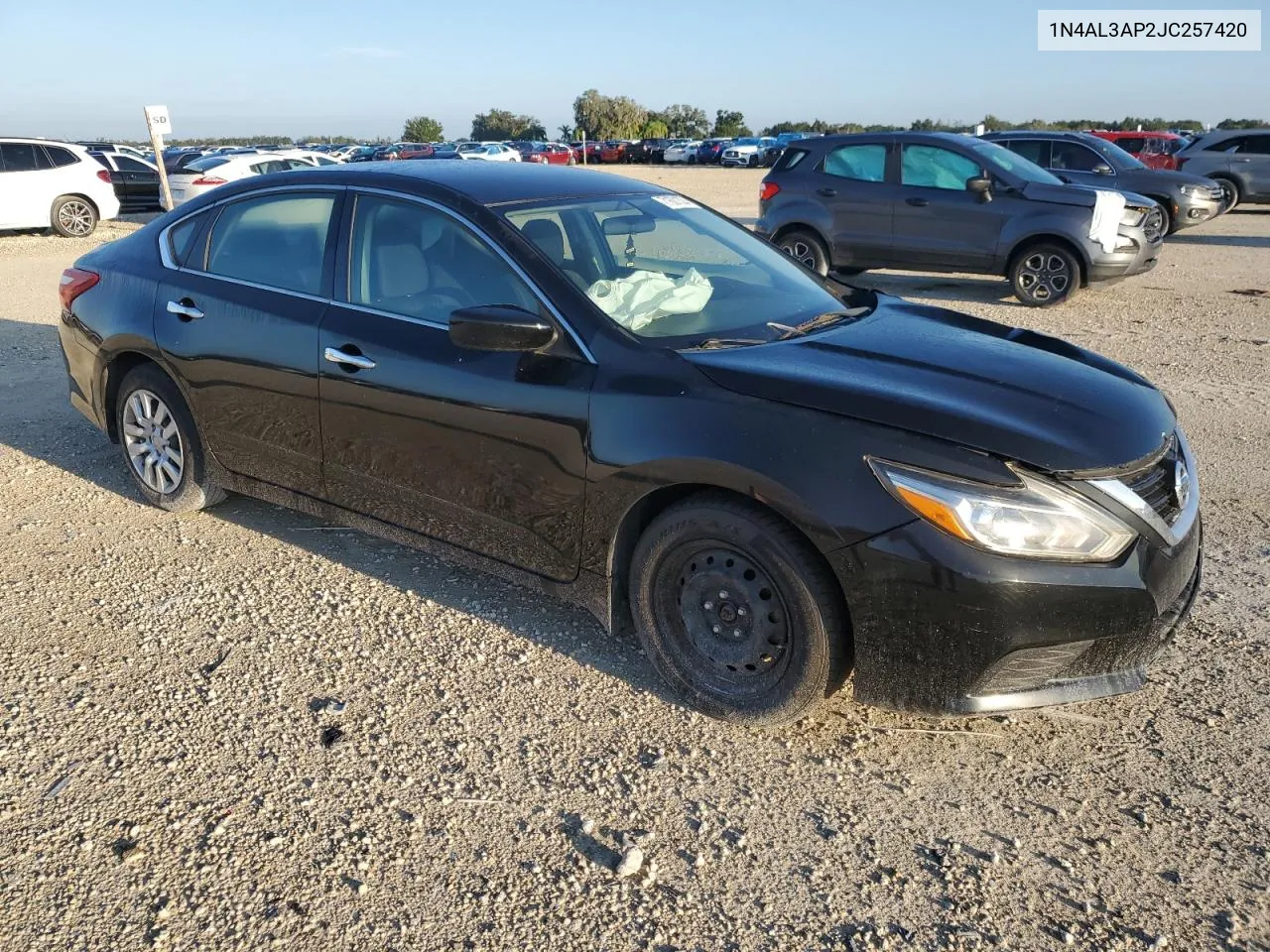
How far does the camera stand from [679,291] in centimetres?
380

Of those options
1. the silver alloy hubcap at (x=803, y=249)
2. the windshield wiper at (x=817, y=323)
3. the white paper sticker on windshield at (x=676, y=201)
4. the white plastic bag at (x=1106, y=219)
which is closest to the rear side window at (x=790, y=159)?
the silver alloy hubcap at (x=803, y=249)

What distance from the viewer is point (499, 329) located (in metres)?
3.32

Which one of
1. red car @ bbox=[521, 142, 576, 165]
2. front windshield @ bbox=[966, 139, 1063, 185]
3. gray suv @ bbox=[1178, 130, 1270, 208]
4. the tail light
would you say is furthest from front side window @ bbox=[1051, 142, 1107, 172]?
red car @ bbox=[521, 142, 576, 165]

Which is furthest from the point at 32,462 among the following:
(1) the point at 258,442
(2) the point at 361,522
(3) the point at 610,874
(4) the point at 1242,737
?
(4) the point at 1242,737

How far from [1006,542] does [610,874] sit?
1341 mm

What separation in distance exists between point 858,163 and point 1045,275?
7.79 ft

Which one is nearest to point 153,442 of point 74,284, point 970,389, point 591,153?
point 74,284

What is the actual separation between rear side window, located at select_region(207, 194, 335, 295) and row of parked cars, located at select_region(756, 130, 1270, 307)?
6398 millimetres

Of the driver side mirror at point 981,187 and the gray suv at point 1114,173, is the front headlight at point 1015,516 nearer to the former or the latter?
the driver side mirror at point 981,187

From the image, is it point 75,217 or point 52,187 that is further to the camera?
point 75,217

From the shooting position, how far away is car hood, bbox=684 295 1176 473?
288cm

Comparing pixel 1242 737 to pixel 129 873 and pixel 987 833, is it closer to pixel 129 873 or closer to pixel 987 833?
pixel 987 833

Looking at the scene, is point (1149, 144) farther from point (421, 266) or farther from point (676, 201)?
point (421, 266)

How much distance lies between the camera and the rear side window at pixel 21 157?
53.3ft
